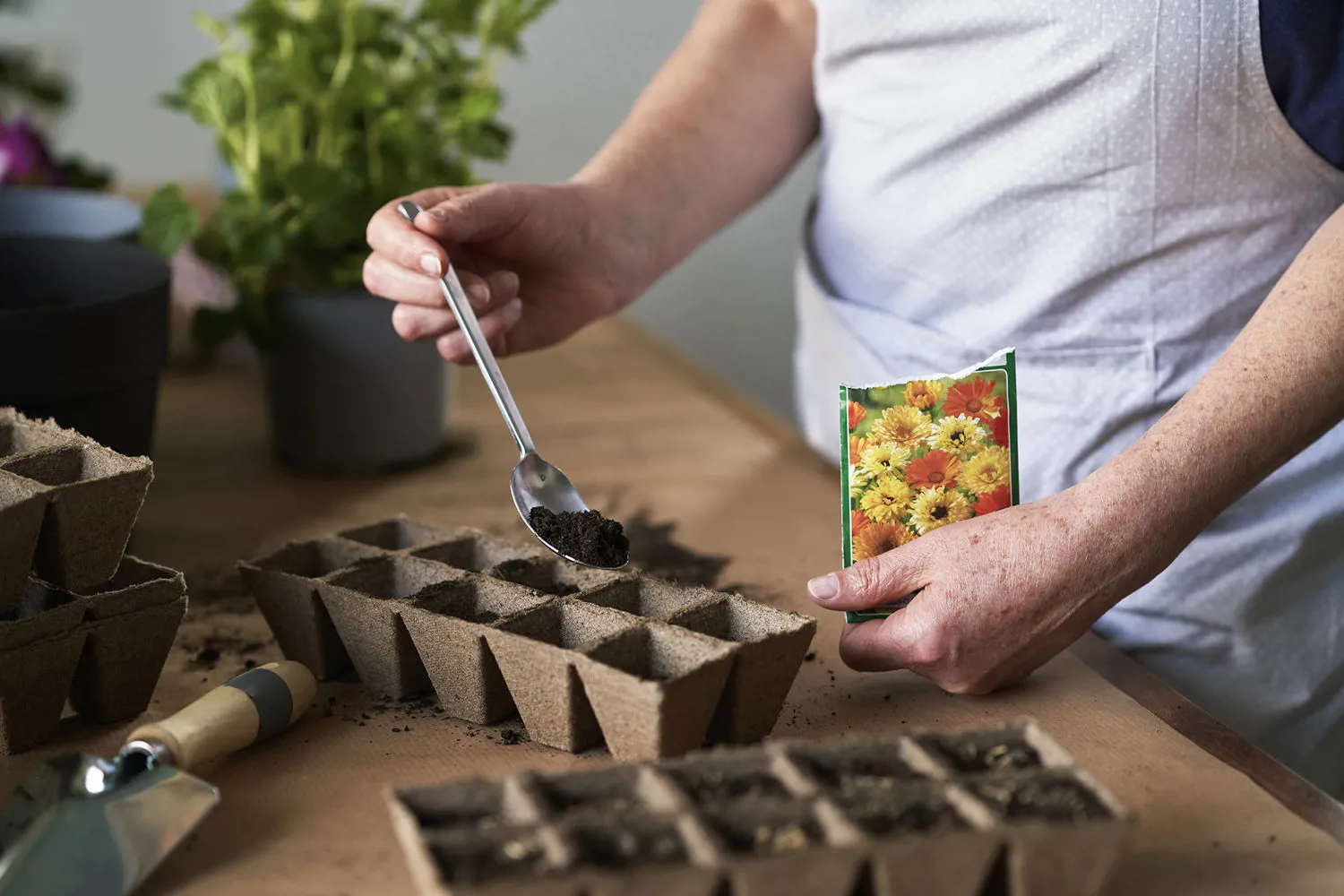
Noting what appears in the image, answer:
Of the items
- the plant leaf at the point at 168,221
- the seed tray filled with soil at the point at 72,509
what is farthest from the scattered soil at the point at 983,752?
the plant leaf at the point at 168,221

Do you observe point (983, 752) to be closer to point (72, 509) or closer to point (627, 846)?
point (627, 846)

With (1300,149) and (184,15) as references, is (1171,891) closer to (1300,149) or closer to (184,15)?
(1300,149)

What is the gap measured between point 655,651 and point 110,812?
12.5 inches

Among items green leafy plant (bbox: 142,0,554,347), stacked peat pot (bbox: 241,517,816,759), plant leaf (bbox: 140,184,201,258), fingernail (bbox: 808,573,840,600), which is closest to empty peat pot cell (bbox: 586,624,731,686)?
stacked peat pot (bbox: 241,517,816,759)

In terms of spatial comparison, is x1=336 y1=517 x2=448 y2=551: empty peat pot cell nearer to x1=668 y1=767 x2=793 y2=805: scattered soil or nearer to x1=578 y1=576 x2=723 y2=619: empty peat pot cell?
x1=578 y1=576 x2=723 y2=619: empty peat pot cell

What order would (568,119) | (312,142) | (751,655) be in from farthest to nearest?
(568,119)
(312,142)
(751,655)

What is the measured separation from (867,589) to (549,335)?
51 centimetres

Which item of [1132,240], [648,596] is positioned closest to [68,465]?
[648,596]

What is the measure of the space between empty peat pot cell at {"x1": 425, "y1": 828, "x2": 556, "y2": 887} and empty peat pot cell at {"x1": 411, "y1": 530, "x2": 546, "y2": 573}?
380 mm

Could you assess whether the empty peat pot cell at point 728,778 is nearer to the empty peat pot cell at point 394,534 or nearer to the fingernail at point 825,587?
the fingernail at point 825,587

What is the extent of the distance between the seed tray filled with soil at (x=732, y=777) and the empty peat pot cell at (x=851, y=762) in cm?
1

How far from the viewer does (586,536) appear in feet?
3.11

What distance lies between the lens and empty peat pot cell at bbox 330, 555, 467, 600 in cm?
92

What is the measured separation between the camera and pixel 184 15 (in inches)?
108
